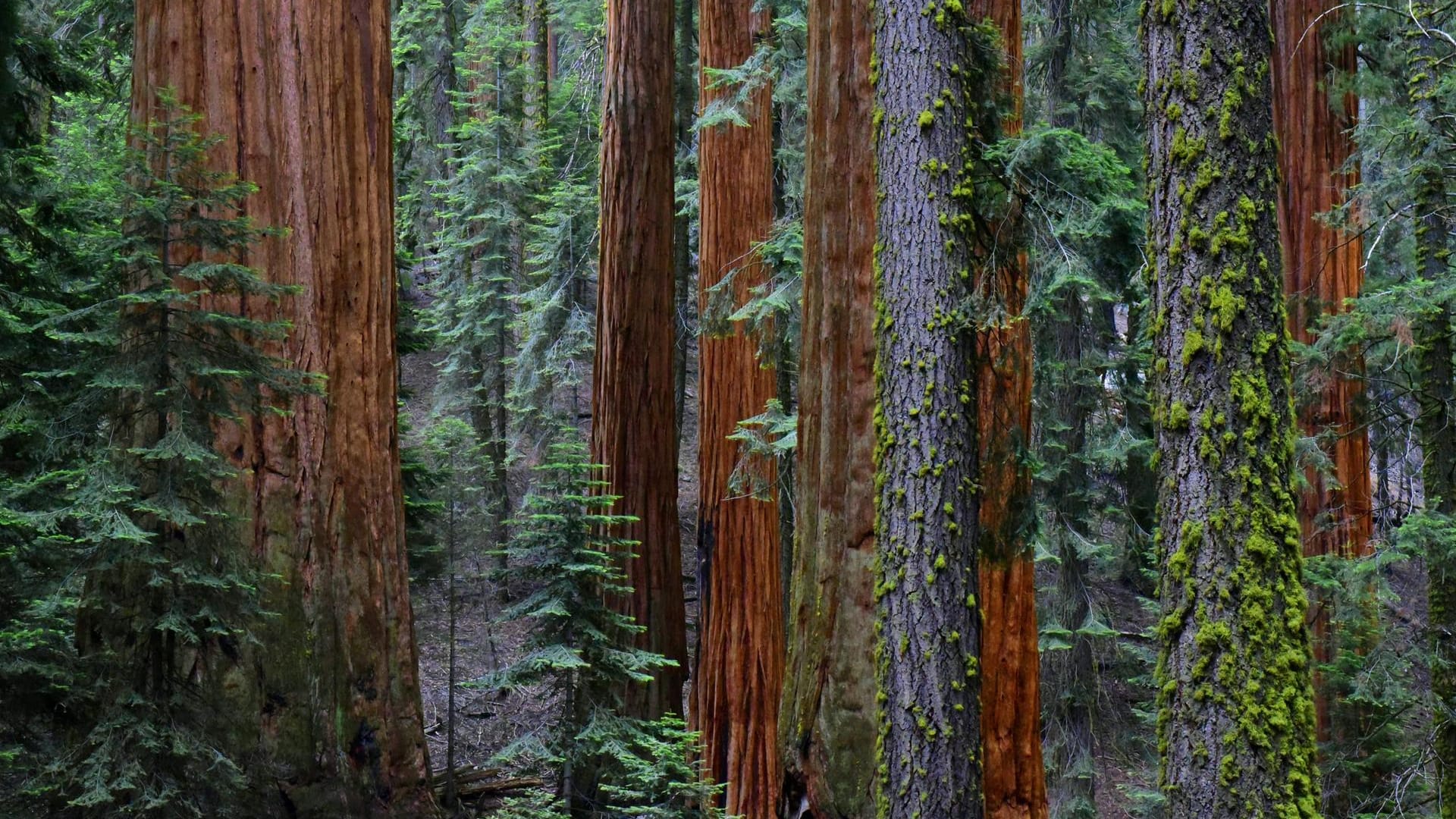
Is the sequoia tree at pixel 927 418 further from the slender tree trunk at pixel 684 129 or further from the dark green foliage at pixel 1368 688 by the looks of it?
the slender tree trunk at pixel 684 129

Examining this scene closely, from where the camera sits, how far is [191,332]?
3744mm

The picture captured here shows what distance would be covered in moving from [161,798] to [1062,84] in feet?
43.3

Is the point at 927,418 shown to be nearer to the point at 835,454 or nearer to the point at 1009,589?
the point at 835,454

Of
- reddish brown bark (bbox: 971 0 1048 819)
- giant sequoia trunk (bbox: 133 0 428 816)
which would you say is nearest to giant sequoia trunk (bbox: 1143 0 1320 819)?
reddish brown bark (bbox: 971 0 1048 819)

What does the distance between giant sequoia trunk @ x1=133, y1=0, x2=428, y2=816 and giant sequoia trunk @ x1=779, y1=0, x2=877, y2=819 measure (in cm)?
192

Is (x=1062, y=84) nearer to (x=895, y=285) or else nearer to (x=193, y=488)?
(x=895, y=285)

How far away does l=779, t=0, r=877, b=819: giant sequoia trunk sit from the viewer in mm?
5066

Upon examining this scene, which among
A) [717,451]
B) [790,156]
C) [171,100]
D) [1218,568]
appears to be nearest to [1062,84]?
[790,156]

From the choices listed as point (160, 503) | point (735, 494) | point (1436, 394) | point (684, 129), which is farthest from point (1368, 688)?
point (684, 129)

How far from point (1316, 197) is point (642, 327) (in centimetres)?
626

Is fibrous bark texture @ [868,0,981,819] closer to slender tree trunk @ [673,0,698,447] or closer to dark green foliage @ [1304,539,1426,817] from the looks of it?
dark green foliage @ [1304,539,1426,817]

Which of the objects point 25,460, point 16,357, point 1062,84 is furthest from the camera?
point 1062,84

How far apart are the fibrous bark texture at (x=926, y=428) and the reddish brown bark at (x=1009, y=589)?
2.19ft

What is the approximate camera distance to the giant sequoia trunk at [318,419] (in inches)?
187
